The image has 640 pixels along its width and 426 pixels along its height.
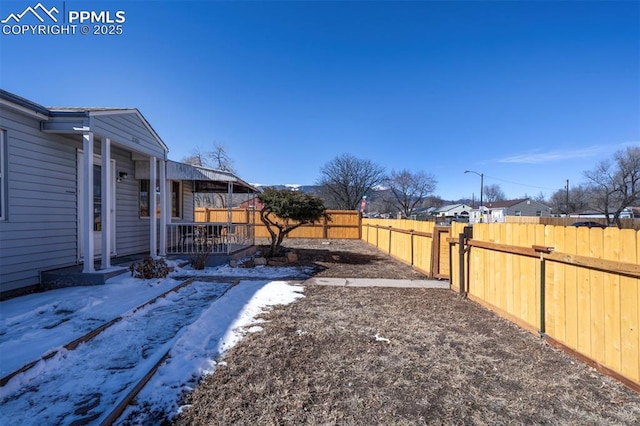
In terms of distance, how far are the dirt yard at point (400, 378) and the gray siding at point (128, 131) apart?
480 cm

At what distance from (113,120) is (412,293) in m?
6.90

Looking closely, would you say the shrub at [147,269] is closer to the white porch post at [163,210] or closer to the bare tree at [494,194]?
the white porch post at [163,210]

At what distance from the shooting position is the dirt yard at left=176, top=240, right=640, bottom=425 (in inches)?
93.7

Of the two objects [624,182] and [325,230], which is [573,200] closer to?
[624,182]

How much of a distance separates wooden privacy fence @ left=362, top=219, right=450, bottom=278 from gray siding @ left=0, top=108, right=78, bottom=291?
764 centimetres

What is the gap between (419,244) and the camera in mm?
8539

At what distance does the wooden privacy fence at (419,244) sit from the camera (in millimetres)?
7340

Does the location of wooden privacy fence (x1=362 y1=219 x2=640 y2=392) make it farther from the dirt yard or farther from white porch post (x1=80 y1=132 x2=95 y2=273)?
white porch post (x1=80 y1=132 x2=95 y2=273)

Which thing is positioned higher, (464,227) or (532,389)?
(464,227)

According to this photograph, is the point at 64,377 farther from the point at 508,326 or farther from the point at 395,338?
the point at 508,326

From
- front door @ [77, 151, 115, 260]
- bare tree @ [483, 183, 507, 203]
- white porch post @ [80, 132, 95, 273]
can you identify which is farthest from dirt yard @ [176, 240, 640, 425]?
bare tree @ [483, 183, 507, 203]

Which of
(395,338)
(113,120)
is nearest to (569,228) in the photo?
(395,338)

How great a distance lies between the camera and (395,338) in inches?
153

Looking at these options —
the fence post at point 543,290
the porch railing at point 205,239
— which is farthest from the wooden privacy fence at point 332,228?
the fence post at point 543,290
